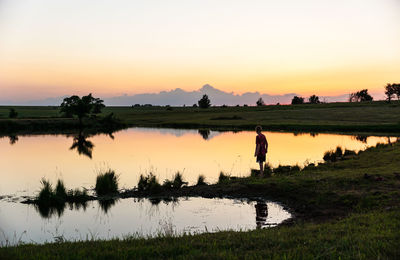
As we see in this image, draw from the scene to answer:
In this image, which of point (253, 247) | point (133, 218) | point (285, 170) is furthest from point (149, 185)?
point (253, 247)

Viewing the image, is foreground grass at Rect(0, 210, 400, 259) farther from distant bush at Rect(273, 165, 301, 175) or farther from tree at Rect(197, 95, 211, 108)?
tree at Rect(197, 95, 211, 108)

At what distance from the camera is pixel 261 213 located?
13.6 meters

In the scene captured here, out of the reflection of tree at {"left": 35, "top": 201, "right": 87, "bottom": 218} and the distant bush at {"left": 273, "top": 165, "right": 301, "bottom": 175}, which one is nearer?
the reflection of tree at {"left": 35, "top": 201, "right": 87, "bottom": 218}

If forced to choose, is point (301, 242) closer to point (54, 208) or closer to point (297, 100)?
point (54, 208)

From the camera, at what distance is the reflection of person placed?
12334 millimetres

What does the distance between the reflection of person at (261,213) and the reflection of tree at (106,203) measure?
6005mm

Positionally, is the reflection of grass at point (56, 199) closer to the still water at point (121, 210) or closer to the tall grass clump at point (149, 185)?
the still water at point (121, 210)

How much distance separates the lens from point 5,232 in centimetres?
1226

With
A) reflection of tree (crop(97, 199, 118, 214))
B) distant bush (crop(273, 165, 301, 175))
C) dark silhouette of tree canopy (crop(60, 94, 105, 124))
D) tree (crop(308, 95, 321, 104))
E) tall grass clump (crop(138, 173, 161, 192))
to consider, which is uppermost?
tree (crop(308, 95, 321, 104))

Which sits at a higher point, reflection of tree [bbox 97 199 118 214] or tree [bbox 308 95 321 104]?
tree [bbox 308 95 321 104]

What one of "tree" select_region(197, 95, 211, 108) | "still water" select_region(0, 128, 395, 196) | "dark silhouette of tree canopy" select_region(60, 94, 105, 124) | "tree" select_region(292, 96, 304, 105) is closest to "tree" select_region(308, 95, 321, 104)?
"tree" select_region(292, 96, 304, 105)

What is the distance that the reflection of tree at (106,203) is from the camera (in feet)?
49.8

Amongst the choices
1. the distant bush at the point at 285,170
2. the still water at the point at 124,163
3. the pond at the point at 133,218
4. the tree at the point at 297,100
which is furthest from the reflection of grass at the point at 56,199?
the tree at the point at 297,100

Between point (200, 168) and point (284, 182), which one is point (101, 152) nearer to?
point (200, 168)
